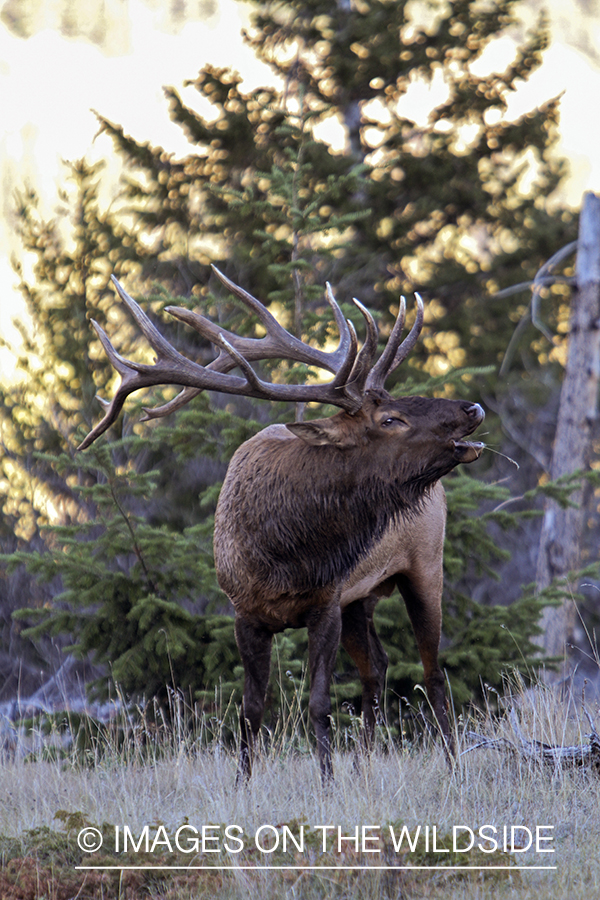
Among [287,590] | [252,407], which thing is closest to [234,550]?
[287,590]

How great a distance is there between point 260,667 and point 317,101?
29.8ft

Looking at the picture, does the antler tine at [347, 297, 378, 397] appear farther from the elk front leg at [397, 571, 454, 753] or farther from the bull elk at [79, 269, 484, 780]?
the elk front leg at [397, 571, 454, 753]

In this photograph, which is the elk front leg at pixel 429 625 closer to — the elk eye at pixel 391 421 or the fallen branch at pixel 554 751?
the fallen branch at pixel 554 751

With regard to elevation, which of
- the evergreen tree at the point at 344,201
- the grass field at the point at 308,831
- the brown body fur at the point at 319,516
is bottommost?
the grass field at the point at 308,831

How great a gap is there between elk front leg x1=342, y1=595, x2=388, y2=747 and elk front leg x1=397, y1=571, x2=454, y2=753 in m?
0.24

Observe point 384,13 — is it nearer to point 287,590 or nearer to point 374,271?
point 374,271

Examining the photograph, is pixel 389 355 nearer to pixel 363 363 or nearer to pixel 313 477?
pixel 363 363

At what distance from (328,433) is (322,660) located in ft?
3.58

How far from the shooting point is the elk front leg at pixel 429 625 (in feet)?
18.6

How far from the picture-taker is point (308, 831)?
11.2 feet

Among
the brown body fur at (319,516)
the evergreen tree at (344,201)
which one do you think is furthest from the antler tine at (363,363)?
the evergreen tree at (344,201)

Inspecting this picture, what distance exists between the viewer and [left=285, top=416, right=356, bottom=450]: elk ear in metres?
4.47

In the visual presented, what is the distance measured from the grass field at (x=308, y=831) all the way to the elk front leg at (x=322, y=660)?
222 millimetres

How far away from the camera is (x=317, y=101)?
11.9 meters
